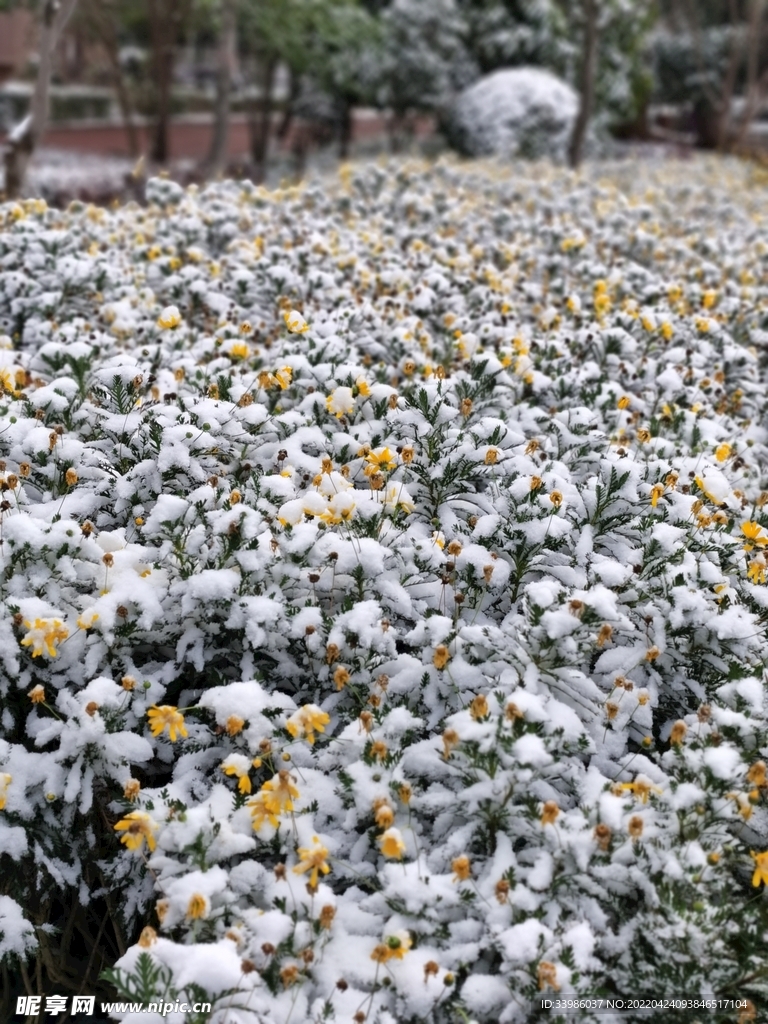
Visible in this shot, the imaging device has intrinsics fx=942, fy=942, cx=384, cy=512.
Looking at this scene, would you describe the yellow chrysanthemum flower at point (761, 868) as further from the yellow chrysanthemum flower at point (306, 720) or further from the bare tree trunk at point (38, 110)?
the bare tree trunk at point (38, 110)

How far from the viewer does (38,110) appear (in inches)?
241

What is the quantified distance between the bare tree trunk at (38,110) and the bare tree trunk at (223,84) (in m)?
3.65

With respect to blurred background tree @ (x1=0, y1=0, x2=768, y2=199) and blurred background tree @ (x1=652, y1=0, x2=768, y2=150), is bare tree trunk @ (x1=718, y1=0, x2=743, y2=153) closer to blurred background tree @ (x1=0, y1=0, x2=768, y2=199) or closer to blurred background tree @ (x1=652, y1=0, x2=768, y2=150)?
blurred background tree @ (x1=0, y1=0, x2=768, y2=199)

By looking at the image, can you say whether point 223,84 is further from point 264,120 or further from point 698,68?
point 698,68

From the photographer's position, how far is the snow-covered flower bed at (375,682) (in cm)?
181

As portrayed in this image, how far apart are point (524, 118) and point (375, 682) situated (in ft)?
37.8

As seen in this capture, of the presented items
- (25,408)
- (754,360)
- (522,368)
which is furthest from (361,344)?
(754,360)

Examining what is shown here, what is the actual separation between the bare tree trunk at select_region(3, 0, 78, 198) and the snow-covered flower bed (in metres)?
3.37

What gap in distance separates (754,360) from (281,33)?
11913 mm

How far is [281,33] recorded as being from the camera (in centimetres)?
1349

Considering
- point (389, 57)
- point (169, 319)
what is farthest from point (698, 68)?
point (169, 319)

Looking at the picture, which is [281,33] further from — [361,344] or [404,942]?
[404,942]

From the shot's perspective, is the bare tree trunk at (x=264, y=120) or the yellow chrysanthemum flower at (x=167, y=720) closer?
the yellow chrysanthemum flower at (x=167, y=720)

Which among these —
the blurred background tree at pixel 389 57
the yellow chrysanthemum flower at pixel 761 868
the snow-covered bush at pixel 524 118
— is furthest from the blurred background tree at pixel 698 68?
the yellow chrysanthemum flower at pixel 761 868
